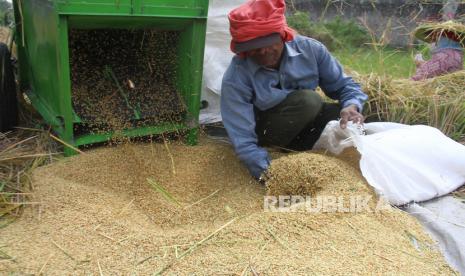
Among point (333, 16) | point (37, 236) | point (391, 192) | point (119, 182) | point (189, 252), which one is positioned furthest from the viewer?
point (333, 16)

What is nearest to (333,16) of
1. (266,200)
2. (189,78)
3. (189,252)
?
(189,78)

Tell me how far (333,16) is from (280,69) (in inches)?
289

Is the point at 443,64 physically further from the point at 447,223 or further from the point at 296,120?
the point at 447,223

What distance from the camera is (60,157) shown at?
2623 millimetres

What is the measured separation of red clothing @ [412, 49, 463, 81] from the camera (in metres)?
3.75

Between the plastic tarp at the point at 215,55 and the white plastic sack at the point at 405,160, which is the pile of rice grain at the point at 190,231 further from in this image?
the plastic tarp at the point at 215,55

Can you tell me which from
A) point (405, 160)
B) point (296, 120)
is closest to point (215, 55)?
point (296, 120)

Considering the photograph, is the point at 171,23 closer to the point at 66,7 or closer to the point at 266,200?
the point at 66,7

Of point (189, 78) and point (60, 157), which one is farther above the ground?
point (189, 78)

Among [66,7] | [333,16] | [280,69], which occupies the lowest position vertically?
[333,16]

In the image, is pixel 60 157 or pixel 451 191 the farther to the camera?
pixel 60 157

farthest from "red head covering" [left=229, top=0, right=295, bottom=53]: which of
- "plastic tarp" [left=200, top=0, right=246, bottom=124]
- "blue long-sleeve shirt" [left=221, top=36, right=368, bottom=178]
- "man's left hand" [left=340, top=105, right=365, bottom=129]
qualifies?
"plastic tarp" [left=200, top=0, right=246, bottom=124]

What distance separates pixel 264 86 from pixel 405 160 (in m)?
0.84

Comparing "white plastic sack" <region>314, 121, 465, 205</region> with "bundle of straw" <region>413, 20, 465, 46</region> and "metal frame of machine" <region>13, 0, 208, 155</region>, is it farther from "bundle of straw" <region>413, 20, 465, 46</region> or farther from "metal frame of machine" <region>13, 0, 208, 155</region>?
"bundle of straw" <region>413, 20, 465, 46</region>
